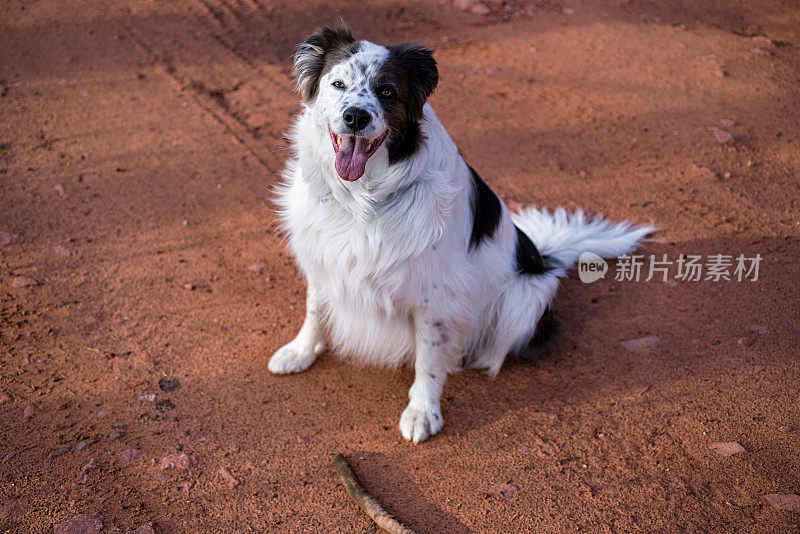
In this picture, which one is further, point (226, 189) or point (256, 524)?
point (226, 189)

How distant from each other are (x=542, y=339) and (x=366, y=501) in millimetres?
1498

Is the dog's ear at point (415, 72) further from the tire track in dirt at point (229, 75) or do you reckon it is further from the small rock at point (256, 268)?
the tire track in dirt at point (229, 75)

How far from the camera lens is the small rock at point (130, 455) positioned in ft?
10.2

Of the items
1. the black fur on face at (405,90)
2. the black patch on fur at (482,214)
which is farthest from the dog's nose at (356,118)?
the black patch on fur at (482,214)

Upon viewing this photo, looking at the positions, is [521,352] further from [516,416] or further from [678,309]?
[678,309]

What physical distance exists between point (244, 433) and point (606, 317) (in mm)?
2356

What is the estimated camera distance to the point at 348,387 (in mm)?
3652

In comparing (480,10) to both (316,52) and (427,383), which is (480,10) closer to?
(316,52)

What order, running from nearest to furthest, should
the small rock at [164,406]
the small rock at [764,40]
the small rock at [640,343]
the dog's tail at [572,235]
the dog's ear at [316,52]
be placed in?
the dog's ear at [316,52], the small rock at [164,406], the small rock at [640,343], the dog's tail at [572,235], the small rock at [764,40]

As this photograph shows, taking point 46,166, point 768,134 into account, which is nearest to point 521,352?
point 768,134

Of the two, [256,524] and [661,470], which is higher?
[661,470]

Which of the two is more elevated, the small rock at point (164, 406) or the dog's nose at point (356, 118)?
the dog's nose at point (356, 118)

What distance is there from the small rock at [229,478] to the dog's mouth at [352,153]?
4.98 ft

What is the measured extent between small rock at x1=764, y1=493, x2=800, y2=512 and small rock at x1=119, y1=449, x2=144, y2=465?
9.82 feet
